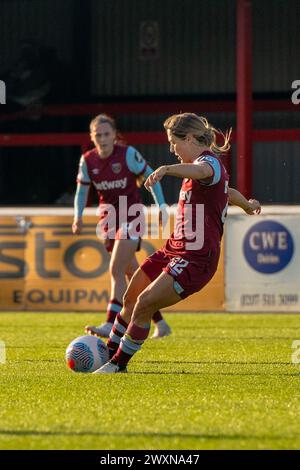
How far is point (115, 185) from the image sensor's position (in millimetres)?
10820

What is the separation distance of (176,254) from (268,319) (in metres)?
6.03

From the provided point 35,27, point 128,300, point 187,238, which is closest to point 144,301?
point 187,238

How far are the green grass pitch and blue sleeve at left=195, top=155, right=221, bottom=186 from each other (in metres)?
1.24

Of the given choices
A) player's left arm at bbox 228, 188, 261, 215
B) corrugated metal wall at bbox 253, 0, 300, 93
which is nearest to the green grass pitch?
player's left arm at bbox 228, 188, 261, 215

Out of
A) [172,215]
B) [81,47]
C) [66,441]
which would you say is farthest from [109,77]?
[66,441]

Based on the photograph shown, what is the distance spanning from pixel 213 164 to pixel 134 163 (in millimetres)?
Answer: 3398

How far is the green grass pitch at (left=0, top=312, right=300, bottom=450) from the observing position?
5.41 m

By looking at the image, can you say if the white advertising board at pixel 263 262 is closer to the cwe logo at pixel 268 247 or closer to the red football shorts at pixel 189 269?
the cwe logo at pixel 268 247

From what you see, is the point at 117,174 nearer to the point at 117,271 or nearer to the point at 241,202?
the point at 117,271

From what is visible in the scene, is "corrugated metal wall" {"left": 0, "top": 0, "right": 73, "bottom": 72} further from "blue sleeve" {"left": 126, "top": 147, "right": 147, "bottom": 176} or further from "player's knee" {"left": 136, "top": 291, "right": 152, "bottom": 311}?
"player's knee" {"left": 136, "top": 291, "right": 152, "bottom": 311}

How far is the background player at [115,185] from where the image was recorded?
10.6 metres

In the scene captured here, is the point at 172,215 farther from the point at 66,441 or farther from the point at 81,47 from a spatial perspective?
the point at 81,47
